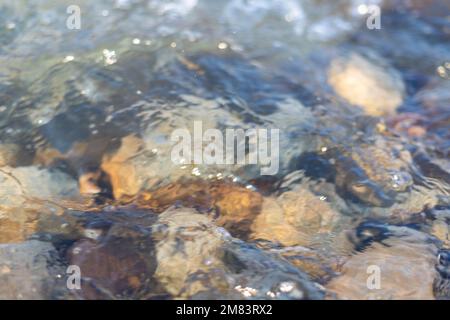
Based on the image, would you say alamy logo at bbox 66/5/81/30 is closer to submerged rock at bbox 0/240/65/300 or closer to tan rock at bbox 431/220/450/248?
submerged rock at bbox 0/240/65/300

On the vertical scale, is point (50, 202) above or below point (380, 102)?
below

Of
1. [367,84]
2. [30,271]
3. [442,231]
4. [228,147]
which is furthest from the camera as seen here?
[367,84]

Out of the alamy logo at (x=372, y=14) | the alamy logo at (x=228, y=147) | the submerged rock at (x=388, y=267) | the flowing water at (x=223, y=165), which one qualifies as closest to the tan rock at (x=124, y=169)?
the flowing water at (x=223, y=165)

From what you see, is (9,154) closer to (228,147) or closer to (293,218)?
(228,147)

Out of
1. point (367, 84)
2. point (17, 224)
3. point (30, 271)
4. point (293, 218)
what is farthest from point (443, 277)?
point (17, 224)

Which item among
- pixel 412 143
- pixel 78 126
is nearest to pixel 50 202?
pixel 78 126
